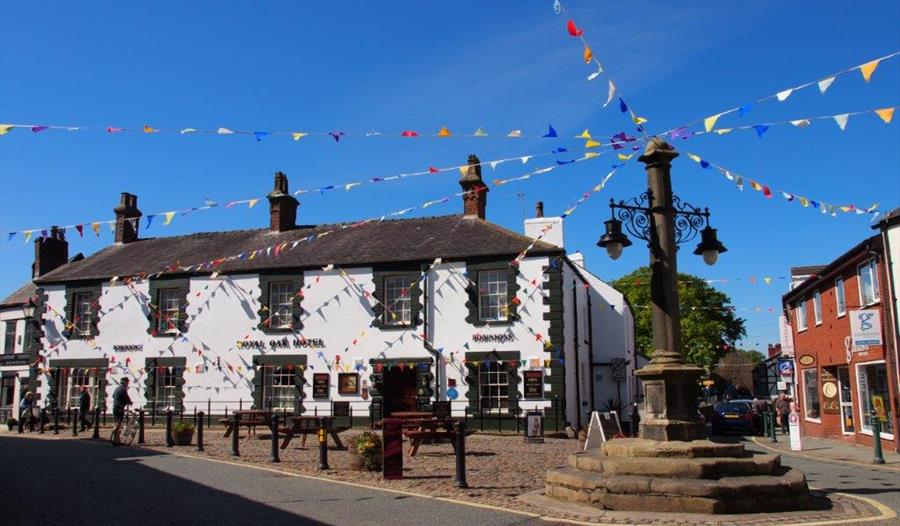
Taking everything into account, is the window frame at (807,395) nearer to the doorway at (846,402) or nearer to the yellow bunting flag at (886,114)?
the doorway at (846,402)

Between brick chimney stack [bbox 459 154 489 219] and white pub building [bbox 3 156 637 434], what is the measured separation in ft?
0.24

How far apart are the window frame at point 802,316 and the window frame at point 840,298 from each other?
3.80m

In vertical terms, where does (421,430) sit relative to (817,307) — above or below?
below

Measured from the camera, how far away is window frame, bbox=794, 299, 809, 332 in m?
25.6

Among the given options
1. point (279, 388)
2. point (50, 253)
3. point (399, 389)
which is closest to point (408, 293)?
point (399, 389)

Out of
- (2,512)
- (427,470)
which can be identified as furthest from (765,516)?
(2,512)

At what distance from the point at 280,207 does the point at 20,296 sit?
49.5 ft

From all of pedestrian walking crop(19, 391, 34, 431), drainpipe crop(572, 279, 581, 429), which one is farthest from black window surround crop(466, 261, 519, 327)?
pedestrian walking crop(19, 391, 34, 431)

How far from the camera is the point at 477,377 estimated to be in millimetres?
22484

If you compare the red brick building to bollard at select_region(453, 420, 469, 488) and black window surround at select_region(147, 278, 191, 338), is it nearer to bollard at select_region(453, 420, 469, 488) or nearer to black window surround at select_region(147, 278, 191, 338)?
bollard at select_region(453, 420, 469, 488)

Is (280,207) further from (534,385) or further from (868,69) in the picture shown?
(868,69)

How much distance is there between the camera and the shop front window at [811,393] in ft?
81.1

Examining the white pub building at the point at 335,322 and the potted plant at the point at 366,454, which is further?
the white pub building at the point at 335,322

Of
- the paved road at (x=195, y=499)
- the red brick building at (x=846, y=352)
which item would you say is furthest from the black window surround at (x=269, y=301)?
the red brick building at (x=846, y=352)
